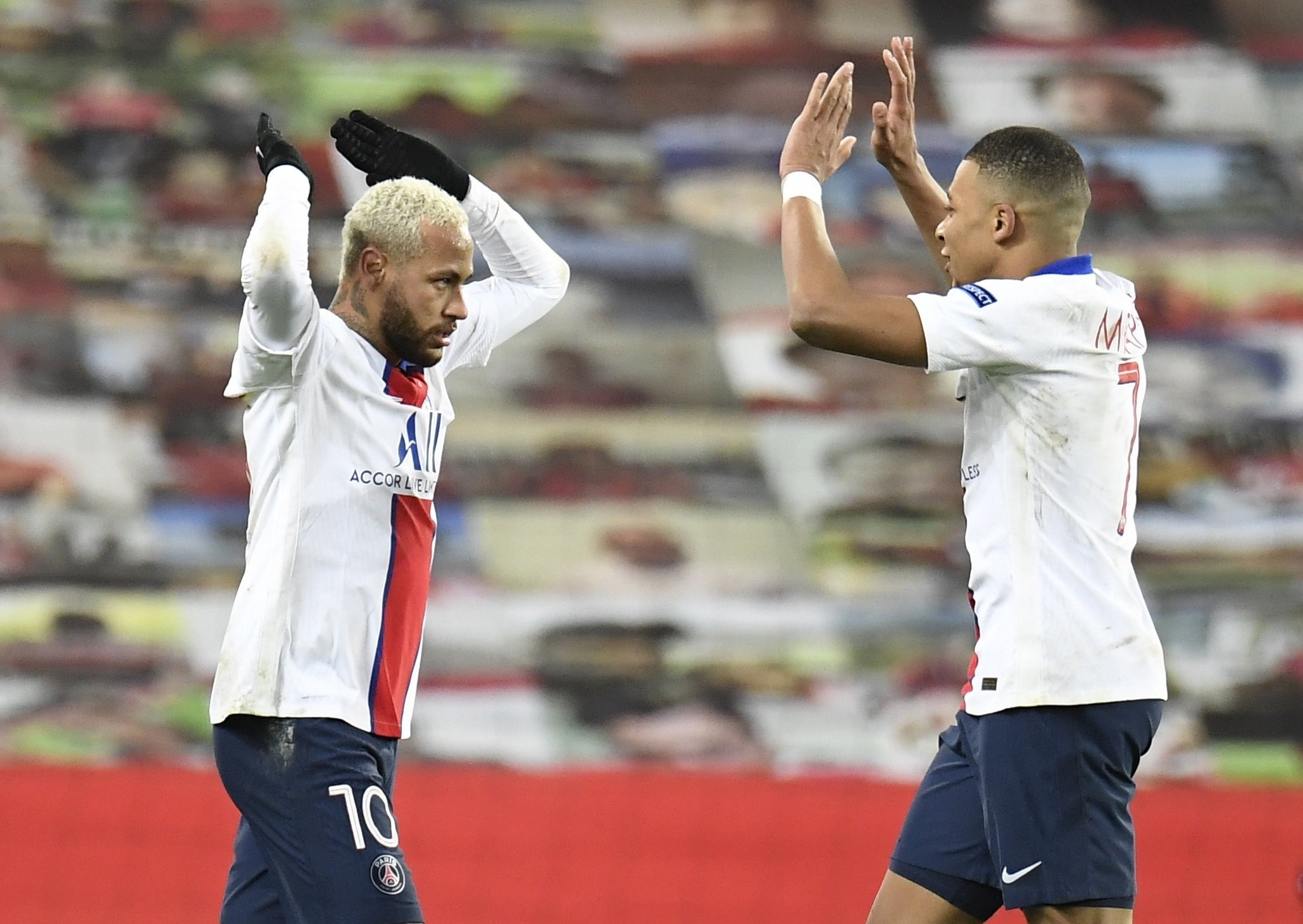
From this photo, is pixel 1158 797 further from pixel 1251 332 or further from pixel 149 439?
pixel 149 439

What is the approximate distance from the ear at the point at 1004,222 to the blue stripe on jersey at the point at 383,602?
1121mm

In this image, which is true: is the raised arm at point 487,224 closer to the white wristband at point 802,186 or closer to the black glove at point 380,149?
the black glove at point 380,149

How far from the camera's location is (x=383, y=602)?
284 centimetres

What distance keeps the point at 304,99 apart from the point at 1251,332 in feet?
16.6

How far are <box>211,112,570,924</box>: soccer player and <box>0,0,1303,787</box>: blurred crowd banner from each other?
14.9 feet

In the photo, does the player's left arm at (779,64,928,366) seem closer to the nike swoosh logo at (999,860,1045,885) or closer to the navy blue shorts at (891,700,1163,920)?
the navy blue shorts at (891,700,1163,920)

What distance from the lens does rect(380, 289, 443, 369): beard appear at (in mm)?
2893

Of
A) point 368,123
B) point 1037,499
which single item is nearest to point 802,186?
point 1037,499

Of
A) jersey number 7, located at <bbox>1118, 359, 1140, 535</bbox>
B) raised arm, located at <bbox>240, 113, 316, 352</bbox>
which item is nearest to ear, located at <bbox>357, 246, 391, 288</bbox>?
raised arm, located at <bbox>240, 113, 316, 352</bbox>

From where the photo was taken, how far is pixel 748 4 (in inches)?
349

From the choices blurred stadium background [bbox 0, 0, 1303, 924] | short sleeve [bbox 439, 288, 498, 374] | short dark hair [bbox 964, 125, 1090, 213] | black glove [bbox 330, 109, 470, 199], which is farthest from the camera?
blurred stadium background [bbox 0, 0, 1303, 924]

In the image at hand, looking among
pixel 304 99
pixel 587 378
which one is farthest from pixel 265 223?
pixel 304 99

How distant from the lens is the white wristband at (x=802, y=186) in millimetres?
2928

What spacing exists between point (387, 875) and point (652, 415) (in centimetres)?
559
